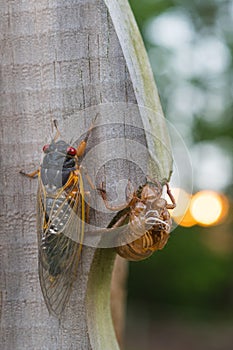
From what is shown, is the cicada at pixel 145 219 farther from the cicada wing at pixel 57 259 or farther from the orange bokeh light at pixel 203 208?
the orange bokeh light at pixel 203 208

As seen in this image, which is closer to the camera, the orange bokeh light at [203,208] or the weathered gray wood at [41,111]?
the weathered gray wood at [41,111]

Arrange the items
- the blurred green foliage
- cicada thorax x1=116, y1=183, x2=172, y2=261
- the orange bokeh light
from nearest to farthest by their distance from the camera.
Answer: cicada thorax x1=116, y1=183, x2=172, y2=261 < the orange bokeh light < the blurred green foliage

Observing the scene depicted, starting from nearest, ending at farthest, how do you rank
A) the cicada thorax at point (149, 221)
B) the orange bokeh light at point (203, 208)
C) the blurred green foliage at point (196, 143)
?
the cicada thorax at point (149, 221)
the orange bokeh light at point (203, 208)
the blurred green foliage at point (196, 143)

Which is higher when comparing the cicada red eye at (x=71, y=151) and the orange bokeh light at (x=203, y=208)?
the orange bokeh light at (x=203, y=208)

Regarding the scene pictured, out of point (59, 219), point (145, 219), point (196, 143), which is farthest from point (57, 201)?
point (196, 143)

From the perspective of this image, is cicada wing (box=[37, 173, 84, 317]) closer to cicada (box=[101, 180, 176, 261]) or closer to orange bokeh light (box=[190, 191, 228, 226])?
cicada (box=[101, 180, 176, 261])

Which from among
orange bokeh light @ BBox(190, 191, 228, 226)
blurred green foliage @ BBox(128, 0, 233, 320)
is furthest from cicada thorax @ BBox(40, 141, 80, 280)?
blurred green foliage @ BBox(128, 0, 233, 320)

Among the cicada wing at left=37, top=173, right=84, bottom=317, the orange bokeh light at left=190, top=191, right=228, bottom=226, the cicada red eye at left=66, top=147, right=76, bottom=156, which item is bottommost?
the cicada wing at left=37, top=173, right=84, bottom=317

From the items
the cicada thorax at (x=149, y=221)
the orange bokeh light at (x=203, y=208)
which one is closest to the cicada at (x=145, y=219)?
the cicada thorax at (x=149, y=221)
